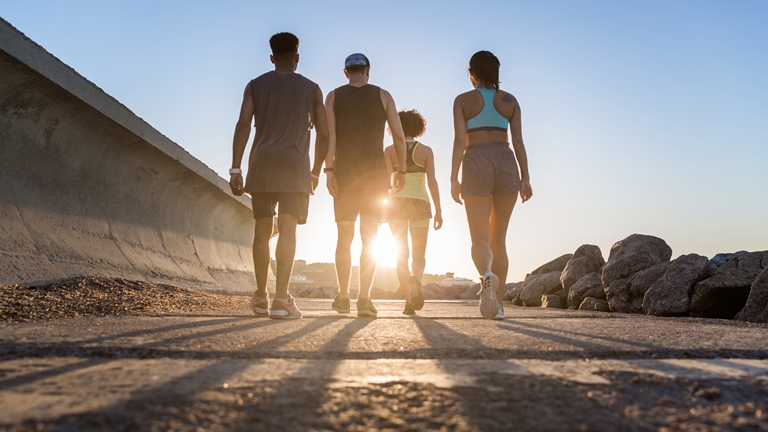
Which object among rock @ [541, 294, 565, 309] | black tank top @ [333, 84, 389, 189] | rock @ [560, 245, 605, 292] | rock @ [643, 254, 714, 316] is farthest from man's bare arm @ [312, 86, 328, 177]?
rock @ [560, 245, 605, 292]

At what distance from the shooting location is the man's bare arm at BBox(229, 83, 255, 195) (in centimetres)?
419

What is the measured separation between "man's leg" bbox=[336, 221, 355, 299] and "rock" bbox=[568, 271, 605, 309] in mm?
5260

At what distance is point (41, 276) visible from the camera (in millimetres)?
4793

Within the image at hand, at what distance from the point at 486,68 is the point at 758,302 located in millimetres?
3075

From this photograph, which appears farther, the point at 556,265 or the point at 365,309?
the point at 556,265

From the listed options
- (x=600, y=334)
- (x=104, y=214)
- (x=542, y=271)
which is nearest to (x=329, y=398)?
(x=600, y=334)

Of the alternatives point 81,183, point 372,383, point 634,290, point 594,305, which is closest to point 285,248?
point 372,383

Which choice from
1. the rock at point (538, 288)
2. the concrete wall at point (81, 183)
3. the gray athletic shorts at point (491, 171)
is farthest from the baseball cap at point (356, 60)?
the rock at point (538, 288)

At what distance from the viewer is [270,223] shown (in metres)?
4.13

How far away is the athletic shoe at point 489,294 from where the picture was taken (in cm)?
410

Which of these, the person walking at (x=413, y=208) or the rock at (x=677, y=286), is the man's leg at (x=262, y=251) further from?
the rock at (x=677, y=286)

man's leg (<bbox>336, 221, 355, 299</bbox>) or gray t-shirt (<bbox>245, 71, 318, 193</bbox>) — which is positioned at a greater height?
gray t-shirt (<bbox>245, 71, 318, 193</bbox>)

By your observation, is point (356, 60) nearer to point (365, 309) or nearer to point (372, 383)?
point (365, 309)

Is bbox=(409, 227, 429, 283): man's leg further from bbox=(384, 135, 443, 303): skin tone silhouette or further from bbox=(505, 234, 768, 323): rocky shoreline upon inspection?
bbox=(505, 234, 768, 323): rocky shoreline
